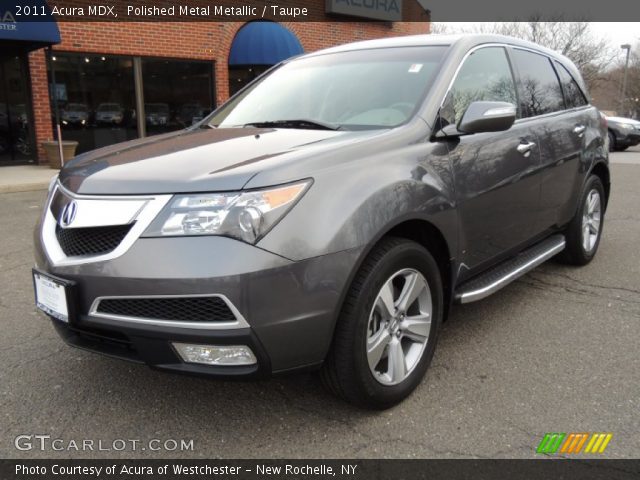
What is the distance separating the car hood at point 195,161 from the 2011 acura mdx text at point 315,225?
0.01 metres

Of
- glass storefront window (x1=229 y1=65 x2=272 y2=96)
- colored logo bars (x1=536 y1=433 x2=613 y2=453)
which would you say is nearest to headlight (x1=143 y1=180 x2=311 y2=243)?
colored logo bars (x1=536 y1=433 x2=613 y2=453)

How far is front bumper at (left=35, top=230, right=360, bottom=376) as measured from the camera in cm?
202

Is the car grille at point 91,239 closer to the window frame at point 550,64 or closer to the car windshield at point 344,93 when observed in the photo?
the car windshield at point 344,93

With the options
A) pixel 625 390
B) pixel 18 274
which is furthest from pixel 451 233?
pixel 18 274

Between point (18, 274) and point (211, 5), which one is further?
point (211, 5)

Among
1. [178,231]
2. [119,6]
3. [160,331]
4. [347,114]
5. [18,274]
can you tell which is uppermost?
[119,6]

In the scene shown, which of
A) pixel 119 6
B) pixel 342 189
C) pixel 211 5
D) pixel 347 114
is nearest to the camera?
pixel 342 189

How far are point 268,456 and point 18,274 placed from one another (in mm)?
3402

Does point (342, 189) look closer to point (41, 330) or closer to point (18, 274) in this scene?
point (41, 330)

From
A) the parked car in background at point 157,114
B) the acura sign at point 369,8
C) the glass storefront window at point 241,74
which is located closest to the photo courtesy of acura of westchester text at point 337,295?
the parked car in background at point 157,114

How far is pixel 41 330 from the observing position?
3551mm

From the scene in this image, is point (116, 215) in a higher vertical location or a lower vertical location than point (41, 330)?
higher
